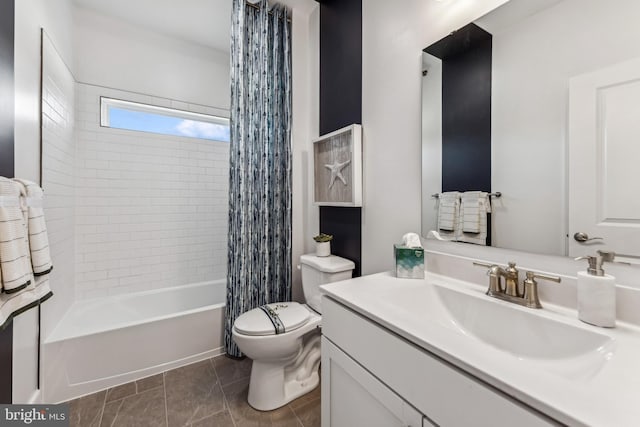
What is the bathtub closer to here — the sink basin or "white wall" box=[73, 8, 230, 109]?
the sink basin

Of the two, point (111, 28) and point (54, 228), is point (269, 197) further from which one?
point (111, 28)

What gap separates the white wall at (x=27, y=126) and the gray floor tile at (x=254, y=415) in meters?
0.97

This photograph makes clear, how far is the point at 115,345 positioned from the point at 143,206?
123cm

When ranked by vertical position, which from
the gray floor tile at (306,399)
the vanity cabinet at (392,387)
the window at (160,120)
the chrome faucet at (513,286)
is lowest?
the gray floor tile at (306,399)

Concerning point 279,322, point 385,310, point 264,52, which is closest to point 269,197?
point 279,322

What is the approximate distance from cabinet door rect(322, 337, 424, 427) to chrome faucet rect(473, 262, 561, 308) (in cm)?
49

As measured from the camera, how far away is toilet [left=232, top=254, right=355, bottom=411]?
1.37 meters

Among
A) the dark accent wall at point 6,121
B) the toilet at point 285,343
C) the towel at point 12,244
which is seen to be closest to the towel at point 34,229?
the towel at point 12,244

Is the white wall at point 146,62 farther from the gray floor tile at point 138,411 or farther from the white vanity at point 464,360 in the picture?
the white vanity at point 464,360

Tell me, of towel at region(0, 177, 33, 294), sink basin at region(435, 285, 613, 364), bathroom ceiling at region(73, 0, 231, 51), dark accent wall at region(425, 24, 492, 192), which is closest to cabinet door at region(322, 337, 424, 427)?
sink basin at region(435, 285, 613, 364)

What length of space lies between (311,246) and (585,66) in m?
1.79

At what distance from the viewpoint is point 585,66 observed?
75 cm

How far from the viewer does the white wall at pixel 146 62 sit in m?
2.11

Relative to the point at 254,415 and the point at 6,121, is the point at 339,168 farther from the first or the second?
the point at 6,121
